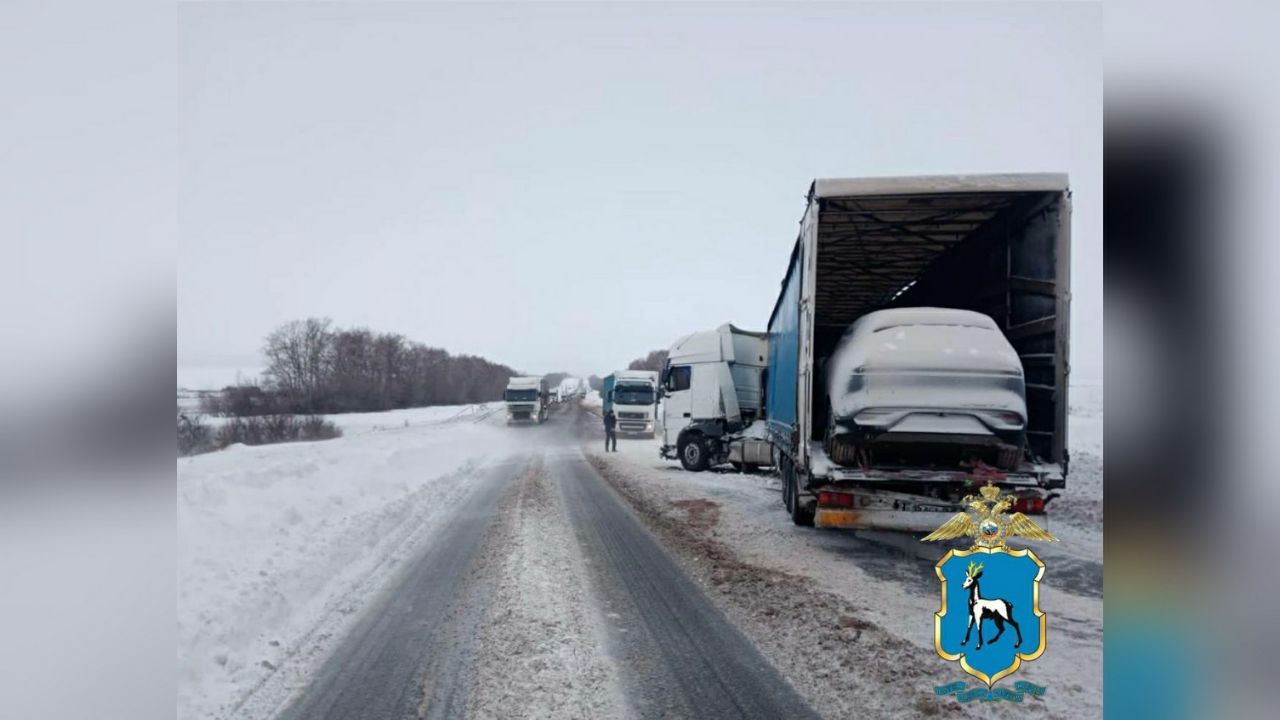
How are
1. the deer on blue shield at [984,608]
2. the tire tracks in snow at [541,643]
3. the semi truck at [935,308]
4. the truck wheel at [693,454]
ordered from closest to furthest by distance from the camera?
the deer on blue shield at [984,608] < the tire tracks in snow at [541,643] < the semi truck at [935,308] < the truck wheel at [693,454]

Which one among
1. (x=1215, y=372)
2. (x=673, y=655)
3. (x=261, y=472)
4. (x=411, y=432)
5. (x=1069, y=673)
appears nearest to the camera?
(x=1215, y=372)

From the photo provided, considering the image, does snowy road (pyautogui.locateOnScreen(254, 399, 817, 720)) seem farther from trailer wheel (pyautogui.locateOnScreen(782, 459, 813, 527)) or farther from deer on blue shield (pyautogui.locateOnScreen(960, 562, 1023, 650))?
trailer wheel (pyautogui.locateOnScreen(782, 459, 813, 527))

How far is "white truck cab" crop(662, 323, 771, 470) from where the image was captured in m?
13.6

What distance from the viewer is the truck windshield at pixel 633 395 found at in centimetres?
2460

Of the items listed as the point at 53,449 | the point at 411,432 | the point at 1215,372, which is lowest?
the point at 411,432

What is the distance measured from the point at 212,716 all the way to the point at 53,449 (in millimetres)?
2289

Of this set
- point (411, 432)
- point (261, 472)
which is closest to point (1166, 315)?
point (261, 472)

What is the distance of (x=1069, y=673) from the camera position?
3.58 metres

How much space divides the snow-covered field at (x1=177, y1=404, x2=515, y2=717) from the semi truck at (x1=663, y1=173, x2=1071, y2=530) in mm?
4566

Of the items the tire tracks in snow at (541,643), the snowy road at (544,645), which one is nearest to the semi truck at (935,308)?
the snowy road at (544,645)

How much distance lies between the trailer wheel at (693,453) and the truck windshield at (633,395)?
1025 cm

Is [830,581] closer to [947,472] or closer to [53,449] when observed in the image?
[947,472]

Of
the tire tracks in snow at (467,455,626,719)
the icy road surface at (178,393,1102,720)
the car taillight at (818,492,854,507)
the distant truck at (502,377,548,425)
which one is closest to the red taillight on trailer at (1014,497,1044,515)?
the icy road surface at (178,393,1102,720)

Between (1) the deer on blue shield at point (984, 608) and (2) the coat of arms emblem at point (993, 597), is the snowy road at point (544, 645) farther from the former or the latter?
(1) the deer on blue shield at point (984, 608)
